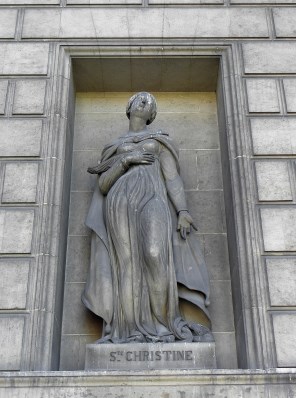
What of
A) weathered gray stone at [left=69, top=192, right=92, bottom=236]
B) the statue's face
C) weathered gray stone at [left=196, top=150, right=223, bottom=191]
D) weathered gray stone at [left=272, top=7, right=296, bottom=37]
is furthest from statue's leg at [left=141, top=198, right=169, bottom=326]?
weathered gray stone at [left=272, top=7, right=296, bottom=37]

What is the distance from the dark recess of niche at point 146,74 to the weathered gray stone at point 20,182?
7.87 ft

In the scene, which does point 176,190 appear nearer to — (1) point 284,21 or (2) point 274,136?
(2) point 274,136

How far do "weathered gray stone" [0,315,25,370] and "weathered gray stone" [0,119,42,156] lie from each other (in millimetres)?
2592

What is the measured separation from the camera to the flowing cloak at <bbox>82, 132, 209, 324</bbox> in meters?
8.33

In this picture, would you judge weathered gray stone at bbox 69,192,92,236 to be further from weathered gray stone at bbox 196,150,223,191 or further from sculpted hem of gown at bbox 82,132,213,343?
weathered gray stone at bbox 196,150,223,191

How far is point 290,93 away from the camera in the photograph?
9.50 m

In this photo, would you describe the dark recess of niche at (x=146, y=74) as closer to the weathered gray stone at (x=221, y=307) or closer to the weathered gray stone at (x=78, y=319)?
the weathered gray stone at (x=221, y=307)

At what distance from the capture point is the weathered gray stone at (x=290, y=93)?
9.37m

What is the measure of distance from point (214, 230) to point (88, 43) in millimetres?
3842

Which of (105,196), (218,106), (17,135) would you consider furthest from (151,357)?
(218,106)

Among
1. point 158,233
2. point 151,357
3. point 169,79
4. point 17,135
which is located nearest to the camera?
point 151,357

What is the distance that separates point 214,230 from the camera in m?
9.42

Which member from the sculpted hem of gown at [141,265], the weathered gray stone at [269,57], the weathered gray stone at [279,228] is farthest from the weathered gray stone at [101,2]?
the weathered gray stone at [279,228]

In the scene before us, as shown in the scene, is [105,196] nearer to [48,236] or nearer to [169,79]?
[48,236]
